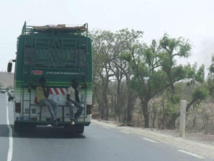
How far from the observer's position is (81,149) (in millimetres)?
12383

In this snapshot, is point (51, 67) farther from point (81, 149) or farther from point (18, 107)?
point (81, 149)

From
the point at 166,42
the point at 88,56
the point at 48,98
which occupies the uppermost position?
the point at 166,42

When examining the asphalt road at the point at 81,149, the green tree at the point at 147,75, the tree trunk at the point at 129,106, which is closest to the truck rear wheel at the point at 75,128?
the asphalt road at the point at 81,149

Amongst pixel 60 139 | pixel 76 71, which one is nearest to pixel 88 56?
pixel 76 71

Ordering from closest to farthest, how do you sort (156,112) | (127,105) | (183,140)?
1. (183,140)
2. (156,112)
3. (127,105)

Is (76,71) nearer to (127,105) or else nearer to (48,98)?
(48,98)

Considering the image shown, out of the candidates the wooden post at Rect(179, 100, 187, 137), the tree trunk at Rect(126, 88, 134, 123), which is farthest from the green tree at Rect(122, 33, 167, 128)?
the wooden post at Rect(179, 100, 187, 137)

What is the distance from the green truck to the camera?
14.7 meters

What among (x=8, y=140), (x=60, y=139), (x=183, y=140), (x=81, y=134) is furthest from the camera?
(x=81, y=134)

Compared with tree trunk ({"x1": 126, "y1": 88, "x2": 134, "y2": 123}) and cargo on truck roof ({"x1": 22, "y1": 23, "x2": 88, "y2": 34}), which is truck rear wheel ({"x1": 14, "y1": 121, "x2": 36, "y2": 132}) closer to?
cargo on truck roof ({"x1": 22, "y1": 23, "x2": 88, "y2": 34})

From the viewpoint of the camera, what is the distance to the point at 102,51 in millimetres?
42312

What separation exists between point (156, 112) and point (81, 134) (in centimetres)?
1569

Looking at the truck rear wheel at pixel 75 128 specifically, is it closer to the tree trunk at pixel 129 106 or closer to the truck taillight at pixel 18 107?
the truck taillight at pixel 18 107

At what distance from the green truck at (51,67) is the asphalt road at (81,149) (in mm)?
755
